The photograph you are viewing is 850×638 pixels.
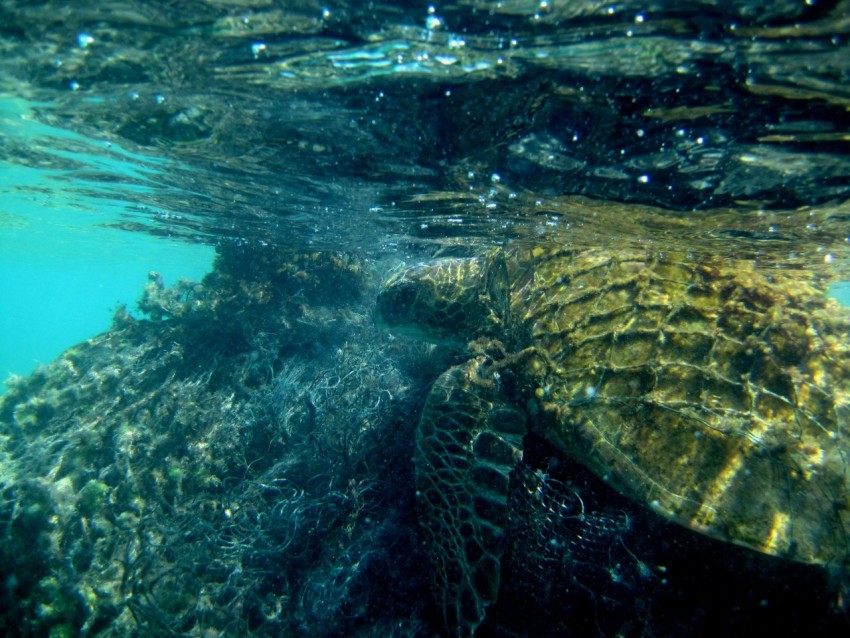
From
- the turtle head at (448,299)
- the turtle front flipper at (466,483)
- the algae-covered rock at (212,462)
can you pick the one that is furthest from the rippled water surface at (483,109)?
the turtle front flipper at (466,483)

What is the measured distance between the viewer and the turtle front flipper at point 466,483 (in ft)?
13.6

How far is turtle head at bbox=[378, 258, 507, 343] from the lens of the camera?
729 centimetres

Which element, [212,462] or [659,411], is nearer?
[659,411]

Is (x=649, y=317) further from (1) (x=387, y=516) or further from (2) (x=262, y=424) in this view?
(2) (x=262, y=424)

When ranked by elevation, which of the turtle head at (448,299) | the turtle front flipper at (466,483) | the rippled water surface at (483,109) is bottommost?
the turtle front flipper at (466,483)

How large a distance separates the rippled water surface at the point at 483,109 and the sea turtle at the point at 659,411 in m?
1.56

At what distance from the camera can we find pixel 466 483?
4762 millimetres

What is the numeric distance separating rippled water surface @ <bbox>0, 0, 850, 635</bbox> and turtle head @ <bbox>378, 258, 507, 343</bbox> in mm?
1496

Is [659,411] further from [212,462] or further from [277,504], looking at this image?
[212,462]

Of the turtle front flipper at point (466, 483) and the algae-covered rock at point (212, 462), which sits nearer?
the turtle front flipper at point (466, 483)

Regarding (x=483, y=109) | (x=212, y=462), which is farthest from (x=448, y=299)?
(x=212, y=462)

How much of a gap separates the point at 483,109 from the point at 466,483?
181 inches

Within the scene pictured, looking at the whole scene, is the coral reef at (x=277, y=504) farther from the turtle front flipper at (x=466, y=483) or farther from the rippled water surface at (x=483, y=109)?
the rippled water surface at (x=483, y=109)

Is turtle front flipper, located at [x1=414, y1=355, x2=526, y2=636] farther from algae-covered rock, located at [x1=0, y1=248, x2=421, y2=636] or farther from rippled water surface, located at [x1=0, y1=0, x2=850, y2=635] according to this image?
rippled water surface, located at [x1=0, y1=0, x2=850, y2=635]
